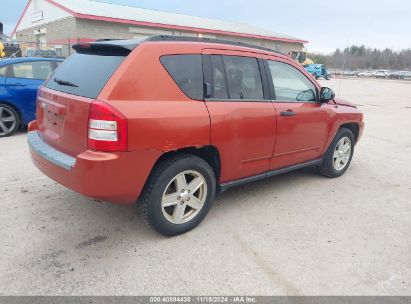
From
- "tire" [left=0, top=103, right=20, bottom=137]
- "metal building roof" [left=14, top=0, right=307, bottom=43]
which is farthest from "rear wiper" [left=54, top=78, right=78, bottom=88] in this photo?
"metal building roof" [left=14, top=0, right=307, bottom=43]

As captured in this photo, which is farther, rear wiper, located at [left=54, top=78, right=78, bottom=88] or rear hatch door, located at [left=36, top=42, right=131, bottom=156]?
rear wiper, located at [left=54, top=78, right=78, bottom=88]

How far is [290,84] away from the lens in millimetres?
4469

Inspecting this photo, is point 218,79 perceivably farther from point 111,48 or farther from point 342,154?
point 342,154

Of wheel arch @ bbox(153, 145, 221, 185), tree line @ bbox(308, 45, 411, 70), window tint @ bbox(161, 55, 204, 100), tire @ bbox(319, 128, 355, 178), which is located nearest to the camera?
window tint @ bbox(161, 55, 204, 100)

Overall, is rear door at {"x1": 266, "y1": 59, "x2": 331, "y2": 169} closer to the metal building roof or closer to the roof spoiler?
the roof spoiler

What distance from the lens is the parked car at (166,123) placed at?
2930mm

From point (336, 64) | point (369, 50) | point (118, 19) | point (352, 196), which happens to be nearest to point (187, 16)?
point (118, 19)

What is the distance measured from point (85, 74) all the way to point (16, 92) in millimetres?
4567

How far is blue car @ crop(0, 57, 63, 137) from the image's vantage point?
7.07 metres

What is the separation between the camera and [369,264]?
313 cm

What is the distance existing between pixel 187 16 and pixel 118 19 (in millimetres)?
11859

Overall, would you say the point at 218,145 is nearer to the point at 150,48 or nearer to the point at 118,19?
the point at 150,48

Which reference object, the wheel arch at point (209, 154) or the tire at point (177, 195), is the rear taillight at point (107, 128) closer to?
the tire at point (177, 195)

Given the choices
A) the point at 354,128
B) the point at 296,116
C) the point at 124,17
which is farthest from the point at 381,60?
the point at 296,116
